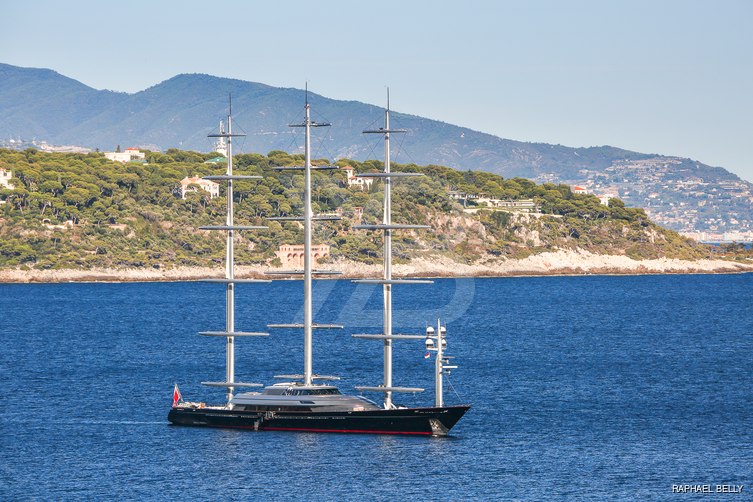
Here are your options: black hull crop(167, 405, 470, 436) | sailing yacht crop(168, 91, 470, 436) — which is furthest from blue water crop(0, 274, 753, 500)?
sailing yacht crop(168, 91, 470, 436)

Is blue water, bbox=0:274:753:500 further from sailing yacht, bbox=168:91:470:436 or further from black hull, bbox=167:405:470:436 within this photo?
sailing yacht, bbox=168:91:470:436

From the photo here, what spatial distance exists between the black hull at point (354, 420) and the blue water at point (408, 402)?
679 mm

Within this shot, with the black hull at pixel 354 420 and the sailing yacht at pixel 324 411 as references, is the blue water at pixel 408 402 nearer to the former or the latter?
the black hull at pixel 354 420

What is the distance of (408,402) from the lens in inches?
3157

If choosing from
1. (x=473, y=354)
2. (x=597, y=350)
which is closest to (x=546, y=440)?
(x=473, y=354)

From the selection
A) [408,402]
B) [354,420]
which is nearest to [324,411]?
[354,420]

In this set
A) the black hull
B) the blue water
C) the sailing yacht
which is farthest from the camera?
the sailing yacht

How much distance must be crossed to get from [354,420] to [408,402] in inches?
578

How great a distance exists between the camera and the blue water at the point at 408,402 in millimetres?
56781

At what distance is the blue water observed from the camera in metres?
56.8

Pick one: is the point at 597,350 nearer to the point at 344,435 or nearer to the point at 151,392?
the point at 151,392

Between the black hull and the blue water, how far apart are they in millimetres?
679

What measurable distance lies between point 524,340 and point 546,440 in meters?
60.4

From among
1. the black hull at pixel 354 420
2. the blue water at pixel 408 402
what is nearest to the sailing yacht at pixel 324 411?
the black hull at pixel 354 420
